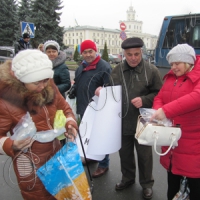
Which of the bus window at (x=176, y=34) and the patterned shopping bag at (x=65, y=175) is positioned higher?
the bus window at (x=176, y=34)

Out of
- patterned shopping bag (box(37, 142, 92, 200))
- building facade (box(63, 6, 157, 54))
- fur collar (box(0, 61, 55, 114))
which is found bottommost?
patterned shopping bag (box(37, 142, 92, 200))

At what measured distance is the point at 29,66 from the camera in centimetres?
148

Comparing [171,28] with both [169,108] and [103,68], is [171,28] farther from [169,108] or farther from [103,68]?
[169,108]

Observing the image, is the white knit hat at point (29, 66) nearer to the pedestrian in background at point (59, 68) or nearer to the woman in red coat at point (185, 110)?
the woman in red coat at point (185, 110)

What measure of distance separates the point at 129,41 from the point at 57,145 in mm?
1337

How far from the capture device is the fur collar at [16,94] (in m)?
1.49

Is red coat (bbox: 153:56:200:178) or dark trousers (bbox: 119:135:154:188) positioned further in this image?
dark trousers (bbox: 119:135:154:188)

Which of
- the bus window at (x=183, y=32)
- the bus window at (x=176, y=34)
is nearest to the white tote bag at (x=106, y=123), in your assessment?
the bus window at (x=176, y=34)

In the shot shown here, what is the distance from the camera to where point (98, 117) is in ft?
7.55

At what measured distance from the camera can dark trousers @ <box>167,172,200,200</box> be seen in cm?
191

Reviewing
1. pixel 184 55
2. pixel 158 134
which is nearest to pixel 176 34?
pixel 184 55

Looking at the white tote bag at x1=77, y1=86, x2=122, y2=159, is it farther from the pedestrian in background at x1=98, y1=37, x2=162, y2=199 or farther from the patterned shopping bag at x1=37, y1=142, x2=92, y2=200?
the patterned shopping bag at x1=37, y1=142, x2=92, y2=200

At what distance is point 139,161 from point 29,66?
1.81 meters

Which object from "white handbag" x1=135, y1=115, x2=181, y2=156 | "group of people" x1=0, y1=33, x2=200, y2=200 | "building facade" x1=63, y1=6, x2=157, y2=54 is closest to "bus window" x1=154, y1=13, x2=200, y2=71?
"group of people" x1=0, y1=33, x2=200, y2=200
